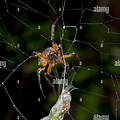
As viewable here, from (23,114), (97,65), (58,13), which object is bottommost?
(23,114)

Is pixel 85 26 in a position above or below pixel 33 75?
above

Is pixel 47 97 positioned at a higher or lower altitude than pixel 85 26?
lower

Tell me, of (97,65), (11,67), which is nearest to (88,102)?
(97,65)

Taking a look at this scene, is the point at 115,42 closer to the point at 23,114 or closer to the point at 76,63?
the point at 76,63

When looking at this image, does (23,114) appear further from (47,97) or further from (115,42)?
(115,42)

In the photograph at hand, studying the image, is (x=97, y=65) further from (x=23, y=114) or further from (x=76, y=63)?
(x=23, y=114)
